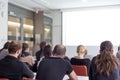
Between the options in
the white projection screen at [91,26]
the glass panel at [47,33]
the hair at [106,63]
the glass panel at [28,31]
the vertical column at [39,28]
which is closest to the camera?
the hair at [106,63]

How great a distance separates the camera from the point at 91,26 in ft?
30.1

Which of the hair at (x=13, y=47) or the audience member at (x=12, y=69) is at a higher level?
the hair at (x=13, y=47)

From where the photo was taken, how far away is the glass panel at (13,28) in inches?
316

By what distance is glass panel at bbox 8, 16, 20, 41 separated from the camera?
26.3ft

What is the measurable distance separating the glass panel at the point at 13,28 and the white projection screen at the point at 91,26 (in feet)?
7.14

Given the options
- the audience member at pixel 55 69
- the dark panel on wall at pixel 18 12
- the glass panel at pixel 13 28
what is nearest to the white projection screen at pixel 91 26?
the dark panel on wall at pixel 18 12

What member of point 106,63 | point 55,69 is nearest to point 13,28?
point 55,69

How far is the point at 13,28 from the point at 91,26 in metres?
3.36

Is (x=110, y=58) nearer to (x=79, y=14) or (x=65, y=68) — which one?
(x=65, y=68)

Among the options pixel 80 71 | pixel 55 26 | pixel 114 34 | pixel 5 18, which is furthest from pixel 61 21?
pixel 80 71

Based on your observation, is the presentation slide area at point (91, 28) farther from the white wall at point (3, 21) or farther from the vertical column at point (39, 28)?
the white wall at point (3, 21)

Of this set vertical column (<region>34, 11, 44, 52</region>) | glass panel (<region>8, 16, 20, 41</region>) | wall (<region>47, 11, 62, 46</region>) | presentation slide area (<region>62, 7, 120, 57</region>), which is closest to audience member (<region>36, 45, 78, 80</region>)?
glass panel (<region>8, 16, 20, 41</region>)

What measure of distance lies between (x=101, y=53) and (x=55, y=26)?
7040 millimetres

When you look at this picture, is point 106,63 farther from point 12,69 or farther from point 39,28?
point 39,28
